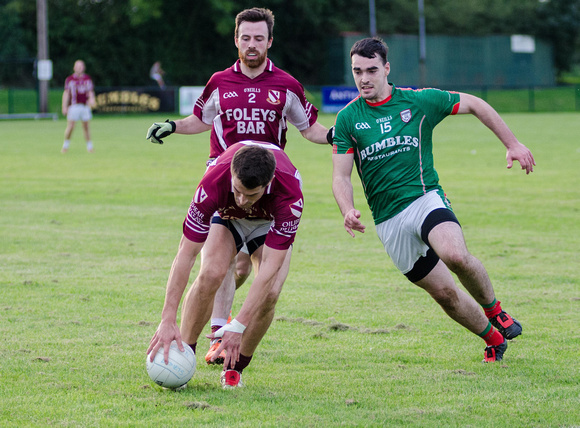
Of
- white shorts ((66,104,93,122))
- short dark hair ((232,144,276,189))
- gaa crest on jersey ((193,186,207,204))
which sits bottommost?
gaa crest on jersey ((193,186,207,204))

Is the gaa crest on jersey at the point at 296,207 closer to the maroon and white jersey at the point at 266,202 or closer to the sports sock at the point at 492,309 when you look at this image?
the maroon and white jersey at the point at 266,202

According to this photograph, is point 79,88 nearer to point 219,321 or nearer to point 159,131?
point 159,131

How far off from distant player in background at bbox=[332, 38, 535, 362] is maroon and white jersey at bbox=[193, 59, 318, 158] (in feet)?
1.46

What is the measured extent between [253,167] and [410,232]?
157 cm

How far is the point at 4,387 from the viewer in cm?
500

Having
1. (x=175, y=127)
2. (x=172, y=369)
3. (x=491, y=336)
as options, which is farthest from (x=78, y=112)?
(x=172, y=369)

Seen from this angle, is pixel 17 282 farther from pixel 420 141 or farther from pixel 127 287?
pixel 420 141

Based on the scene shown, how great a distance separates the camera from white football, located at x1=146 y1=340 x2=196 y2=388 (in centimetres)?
493

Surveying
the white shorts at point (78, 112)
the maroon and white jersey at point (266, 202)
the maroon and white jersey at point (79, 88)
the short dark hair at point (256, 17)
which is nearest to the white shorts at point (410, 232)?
the maroon and white jersey at point (266, 202)

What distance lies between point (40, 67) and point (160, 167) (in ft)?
72.5

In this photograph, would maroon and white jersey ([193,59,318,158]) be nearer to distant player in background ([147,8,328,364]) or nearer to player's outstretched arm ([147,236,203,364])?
distant player in background ([147,8,328,364])

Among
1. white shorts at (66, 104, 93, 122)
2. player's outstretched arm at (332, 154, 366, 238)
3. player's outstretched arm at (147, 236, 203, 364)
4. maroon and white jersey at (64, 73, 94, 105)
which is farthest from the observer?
maroon and white jersey at (64, 73, 94, 105)

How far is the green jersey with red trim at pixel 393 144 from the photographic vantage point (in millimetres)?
5875

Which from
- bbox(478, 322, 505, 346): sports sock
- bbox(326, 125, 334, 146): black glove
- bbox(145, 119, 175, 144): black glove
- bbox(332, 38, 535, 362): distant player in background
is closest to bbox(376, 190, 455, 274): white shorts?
bbox(332, 38, 535, 362): distant player in background
